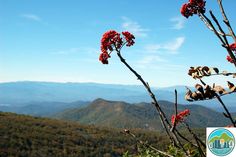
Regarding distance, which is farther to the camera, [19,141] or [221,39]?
[19,141]

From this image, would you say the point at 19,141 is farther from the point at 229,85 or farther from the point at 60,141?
the point at 229,85

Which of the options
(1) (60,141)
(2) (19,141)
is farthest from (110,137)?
(2) (19,141)

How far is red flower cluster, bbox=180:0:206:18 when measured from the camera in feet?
11.8

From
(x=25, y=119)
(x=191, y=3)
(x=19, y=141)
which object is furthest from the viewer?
(x=25, y=119)

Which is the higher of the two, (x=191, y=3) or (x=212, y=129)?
(x=191, y=3)

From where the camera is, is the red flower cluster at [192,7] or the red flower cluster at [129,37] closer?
the red flower cluster at [192,7]

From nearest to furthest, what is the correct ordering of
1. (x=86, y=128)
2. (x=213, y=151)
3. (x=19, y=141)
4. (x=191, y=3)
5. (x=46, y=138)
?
(x=213, y=151) < (x=191, y=3) < (x=19, y=141) < (x=46, y=138) < (x=86, y=128)

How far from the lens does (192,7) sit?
366cm

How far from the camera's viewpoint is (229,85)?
3.63m

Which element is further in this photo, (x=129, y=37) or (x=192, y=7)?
(x=129, y=37)

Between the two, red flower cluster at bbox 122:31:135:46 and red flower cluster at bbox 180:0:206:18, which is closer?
red flower cluster at bbox 180:0:206:18

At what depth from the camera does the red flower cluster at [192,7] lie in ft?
11.8

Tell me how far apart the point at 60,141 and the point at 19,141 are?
17.7 meters

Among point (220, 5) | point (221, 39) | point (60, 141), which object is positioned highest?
point (220, 5)
